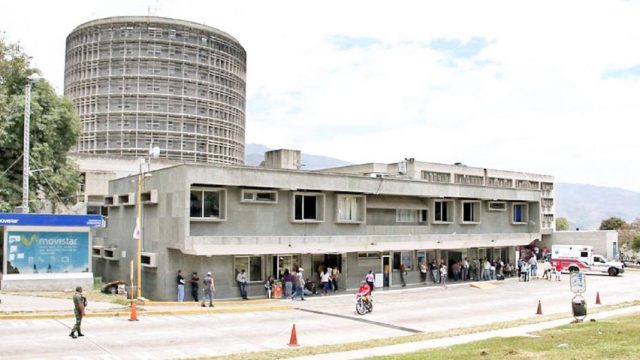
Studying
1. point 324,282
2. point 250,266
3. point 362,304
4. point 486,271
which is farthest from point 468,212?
point 362,304

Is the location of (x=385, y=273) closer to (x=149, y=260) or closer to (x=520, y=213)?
(x=149, y=260)

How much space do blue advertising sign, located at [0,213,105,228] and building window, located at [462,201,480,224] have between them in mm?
27812

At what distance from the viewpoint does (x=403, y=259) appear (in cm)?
4631

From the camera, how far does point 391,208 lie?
45719 mm

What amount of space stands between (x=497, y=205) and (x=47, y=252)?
35.0 metres

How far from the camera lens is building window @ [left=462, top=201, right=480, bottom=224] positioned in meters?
50.7

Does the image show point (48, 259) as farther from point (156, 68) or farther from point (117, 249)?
point (156, 68)

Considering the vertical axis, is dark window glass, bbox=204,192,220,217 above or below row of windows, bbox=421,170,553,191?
below

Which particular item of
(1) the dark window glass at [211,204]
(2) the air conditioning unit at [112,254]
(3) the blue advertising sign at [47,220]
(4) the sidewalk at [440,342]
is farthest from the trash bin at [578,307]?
(2) the air conditioning unit at [112,254]

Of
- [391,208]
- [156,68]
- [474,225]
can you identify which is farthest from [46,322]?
[156,68]

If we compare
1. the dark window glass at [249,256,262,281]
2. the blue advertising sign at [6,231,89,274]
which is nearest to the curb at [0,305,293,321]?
the dark window glass at [249,256,262,281]

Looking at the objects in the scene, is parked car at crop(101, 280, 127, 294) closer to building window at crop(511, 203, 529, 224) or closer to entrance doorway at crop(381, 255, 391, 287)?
entrance doorway at crop(381, 255, 391, 287)

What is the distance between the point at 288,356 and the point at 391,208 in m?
27.3

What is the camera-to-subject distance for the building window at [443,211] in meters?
48.6
